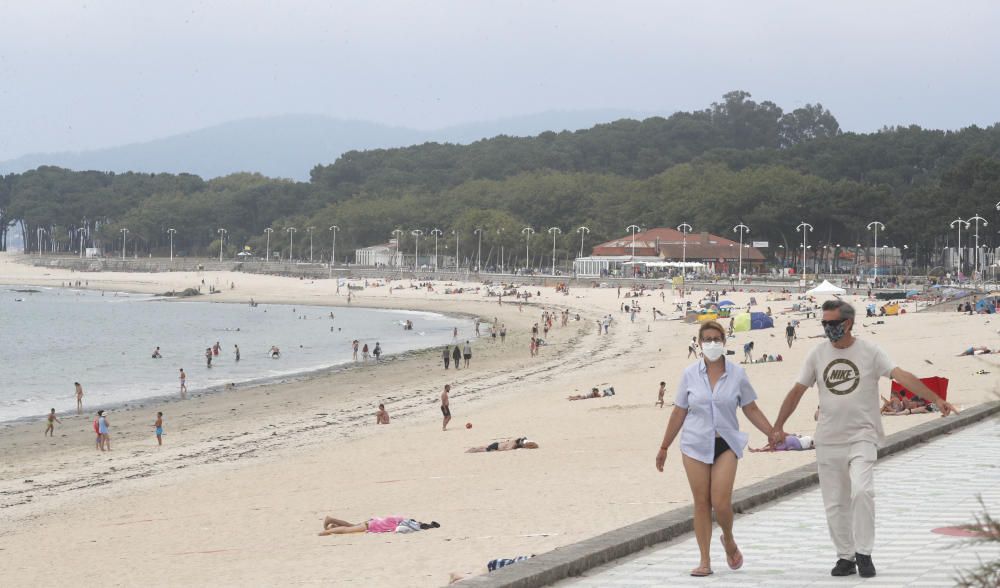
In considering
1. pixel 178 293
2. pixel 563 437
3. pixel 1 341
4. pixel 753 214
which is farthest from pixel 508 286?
pixel 563 437

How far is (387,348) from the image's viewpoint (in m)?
51.1

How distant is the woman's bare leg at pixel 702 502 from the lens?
22.9 ft

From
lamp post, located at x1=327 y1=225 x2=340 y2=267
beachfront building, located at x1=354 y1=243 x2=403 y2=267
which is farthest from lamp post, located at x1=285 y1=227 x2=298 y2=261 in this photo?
beachfront building, located at x1=354 y1=243 x2=403 y2=267

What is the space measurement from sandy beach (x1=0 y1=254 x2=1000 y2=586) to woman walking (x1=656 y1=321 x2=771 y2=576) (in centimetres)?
67

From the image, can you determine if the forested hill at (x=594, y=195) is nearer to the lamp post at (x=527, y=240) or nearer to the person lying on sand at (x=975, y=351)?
the lamp post at (x=527, y=240)

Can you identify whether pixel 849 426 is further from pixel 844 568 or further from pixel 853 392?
pixel 844 568

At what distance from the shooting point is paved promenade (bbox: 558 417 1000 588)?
22.7 feet

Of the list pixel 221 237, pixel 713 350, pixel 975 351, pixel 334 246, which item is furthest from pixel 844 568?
pixel 221 237

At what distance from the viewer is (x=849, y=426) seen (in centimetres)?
679

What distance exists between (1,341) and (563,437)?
4759 centimetres

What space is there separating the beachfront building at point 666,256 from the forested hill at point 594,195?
152 inches

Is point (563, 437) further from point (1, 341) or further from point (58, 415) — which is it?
point (1, 341)

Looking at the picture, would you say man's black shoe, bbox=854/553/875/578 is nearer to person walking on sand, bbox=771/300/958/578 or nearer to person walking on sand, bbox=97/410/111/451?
person walking on sand, bbox=771/300/958/578

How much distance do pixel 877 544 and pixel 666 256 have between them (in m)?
94.1
